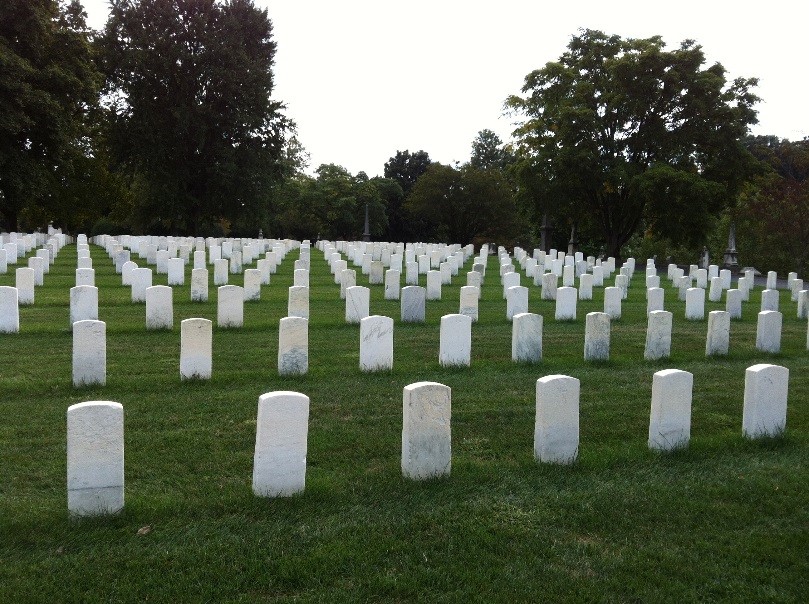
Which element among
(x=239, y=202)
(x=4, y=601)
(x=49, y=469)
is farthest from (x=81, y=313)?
(x=239, y=202)

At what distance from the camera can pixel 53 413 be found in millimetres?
6910

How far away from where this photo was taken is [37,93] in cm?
2914

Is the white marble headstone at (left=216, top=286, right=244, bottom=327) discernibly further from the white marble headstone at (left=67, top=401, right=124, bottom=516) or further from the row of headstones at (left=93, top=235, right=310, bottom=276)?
the white marble headstone at (left=67, top=401, right=124, bottom=516)

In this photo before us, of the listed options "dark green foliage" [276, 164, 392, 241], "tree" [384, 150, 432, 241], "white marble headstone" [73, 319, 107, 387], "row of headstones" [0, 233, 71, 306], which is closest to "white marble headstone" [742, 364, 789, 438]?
"white marble headstone" [73, 319, 107, 387]

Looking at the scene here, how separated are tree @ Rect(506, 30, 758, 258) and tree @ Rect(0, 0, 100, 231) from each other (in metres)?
19.9

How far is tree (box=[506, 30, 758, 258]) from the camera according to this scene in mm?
33688

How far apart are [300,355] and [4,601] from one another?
5135mm

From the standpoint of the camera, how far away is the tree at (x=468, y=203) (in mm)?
53281

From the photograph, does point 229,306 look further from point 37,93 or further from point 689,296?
point 37,93

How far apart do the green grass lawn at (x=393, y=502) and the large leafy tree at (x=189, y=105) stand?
3149cm

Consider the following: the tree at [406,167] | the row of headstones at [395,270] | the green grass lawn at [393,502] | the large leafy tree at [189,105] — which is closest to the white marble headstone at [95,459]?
the green grass lawn at [393,502]

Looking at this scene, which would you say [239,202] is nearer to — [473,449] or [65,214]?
[65,214]

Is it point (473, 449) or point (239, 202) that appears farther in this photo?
point (239, 202)

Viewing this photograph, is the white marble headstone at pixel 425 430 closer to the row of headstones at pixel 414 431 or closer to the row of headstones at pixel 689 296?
the row of headstones at pixel 414 431
